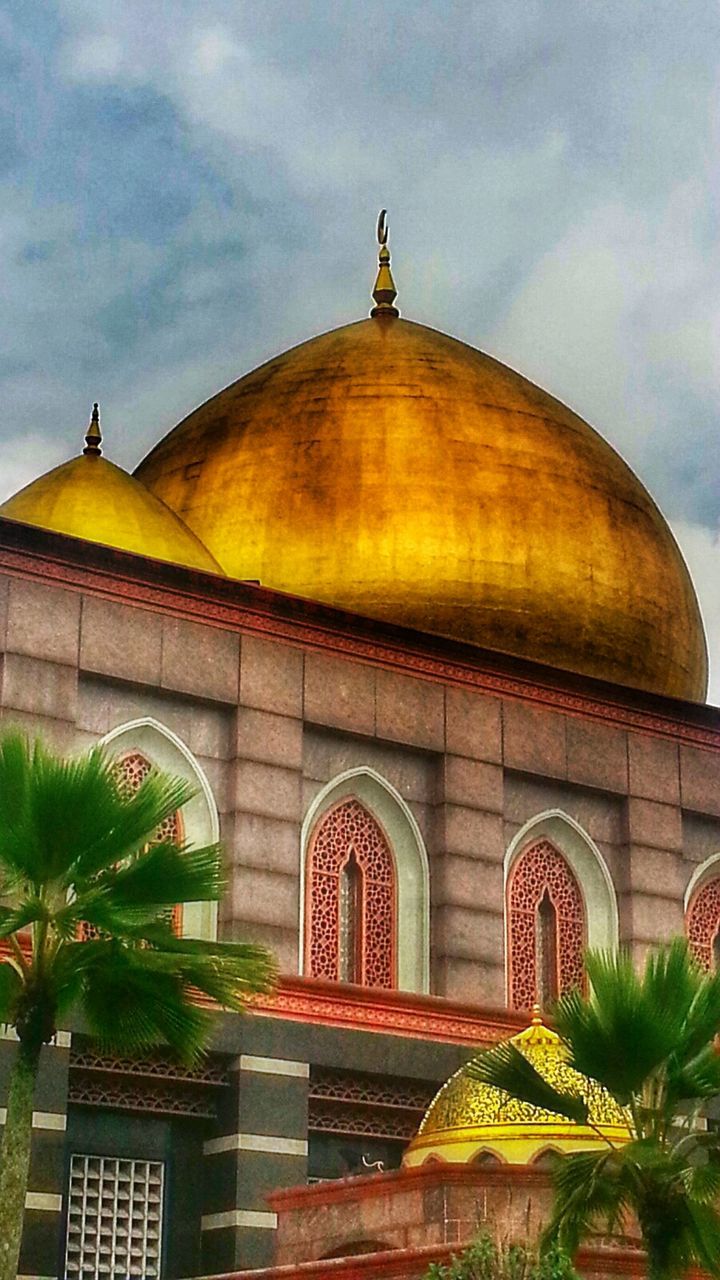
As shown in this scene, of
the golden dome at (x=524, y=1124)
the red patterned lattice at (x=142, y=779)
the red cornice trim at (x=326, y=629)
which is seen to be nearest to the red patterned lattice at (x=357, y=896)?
the red patterned lattice at (x=142, y=779)

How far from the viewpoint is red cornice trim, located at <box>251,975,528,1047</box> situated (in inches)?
871

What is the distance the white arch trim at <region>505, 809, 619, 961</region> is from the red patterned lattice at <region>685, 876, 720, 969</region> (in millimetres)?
1329

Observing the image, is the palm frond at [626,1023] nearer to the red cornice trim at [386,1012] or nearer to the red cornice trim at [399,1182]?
the red cornice trim at [399,1182]

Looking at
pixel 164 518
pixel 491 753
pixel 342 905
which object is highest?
pixel 164 518

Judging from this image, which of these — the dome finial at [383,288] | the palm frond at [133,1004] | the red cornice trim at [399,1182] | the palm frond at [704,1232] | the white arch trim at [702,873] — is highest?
the dome finial at [383,288]

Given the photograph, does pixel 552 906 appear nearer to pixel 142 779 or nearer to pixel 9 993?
pixel 142 779

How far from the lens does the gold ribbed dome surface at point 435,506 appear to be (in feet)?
87.8

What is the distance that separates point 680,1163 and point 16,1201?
4358 mm

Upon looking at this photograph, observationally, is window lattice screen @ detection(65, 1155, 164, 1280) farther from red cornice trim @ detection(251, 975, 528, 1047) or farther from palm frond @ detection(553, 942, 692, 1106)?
palm frond @ detection(553, 942, 692, 1106)

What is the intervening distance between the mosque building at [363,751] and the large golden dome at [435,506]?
4 cm

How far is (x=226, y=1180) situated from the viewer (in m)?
21.3

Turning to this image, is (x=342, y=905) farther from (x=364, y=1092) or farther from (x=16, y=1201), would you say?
(x=16, y=1201)

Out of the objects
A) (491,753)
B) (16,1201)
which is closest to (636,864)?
(491,753)

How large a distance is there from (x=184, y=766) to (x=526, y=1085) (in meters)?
7.34
